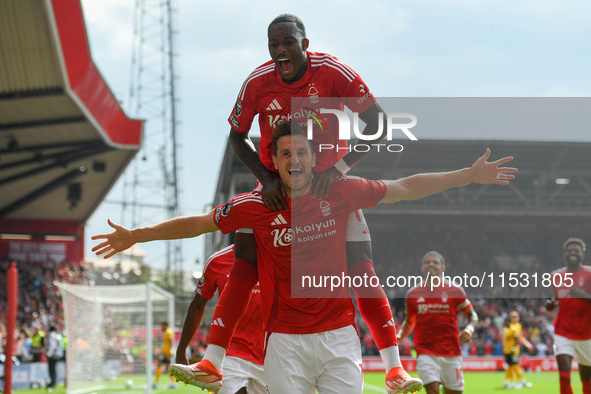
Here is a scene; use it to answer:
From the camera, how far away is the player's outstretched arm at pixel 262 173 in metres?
4.84

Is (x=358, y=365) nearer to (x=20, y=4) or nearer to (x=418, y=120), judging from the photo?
(x=418, y=120)

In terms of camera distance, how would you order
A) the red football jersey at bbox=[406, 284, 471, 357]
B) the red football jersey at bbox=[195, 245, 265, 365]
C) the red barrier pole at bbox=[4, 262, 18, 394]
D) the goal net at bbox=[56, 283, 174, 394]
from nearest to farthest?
the red football jersey at bbox=[195, 245, 265, 365] < the red football jersey at bbox=[406, 284, 471, 357] < the red barrier pole at bbox=[4, 262, 18, 394] < the goal net at bbox=[56, 283, 174, 394]

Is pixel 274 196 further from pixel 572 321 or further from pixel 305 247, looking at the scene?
pixel 572 321

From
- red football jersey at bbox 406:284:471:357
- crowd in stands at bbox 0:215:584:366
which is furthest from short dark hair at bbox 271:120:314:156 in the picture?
red football jersey at bbox 406:284:471:357

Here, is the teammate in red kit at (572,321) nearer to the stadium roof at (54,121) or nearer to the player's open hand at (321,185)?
the player's open hand at (321,185)

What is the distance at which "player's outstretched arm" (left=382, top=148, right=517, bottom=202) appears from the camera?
4.88 meters

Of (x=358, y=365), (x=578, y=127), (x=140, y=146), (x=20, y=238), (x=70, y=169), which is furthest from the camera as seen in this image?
(x=20, y=238)

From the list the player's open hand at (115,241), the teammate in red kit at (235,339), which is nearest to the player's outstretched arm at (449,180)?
the player's open hand at (115,241)

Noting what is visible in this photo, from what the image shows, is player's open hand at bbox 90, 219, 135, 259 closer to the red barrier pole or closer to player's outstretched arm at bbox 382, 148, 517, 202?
player's outstretched arm at bbox 382, 148, 517, 202

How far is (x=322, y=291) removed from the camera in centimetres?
471

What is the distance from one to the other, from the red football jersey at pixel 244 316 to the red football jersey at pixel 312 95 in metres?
1.91

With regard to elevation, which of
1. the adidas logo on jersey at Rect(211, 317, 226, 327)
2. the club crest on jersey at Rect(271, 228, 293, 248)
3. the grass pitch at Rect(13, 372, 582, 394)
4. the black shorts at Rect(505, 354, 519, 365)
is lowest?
the grass pitch at Rect(13, 372, 582, 394)

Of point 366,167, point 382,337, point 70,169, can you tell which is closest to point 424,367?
point 366,167

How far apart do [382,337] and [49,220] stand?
38.2 meters
